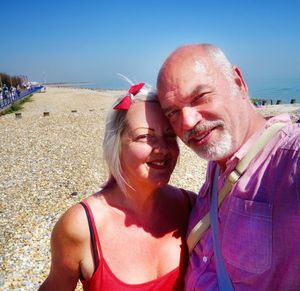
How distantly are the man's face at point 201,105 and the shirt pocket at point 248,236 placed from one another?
449mm

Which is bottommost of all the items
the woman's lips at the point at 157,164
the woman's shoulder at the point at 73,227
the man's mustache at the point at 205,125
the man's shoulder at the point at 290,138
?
the woman's shoulder at the point at 73,227

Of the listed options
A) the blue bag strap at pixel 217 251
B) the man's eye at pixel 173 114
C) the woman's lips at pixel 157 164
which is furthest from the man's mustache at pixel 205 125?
the blue bag strap at pixel 217 251

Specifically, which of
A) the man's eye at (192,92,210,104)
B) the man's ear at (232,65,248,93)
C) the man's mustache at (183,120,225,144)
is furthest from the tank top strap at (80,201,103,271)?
the man's ear at (232,65,248,93)

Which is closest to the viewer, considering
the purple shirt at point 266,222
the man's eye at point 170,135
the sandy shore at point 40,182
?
the purple shirt at point 266,222

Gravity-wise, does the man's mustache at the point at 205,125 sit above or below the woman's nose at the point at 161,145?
above

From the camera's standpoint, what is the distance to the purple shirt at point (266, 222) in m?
1.52

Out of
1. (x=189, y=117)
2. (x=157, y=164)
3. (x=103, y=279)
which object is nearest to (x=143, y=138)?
(x=157, y=164)

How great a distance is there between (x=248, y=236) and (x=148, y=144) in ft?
2.76

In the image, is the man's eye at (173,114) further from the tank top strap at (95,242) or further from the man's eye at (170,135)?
the tank top strap at (95,242)

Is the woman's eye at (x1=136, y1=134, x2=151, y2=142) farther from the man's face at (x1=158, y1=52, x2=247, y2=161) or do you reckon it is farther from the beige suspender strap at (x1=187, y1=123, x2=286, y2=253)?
the beige suspender strap at (x1=187, y1=123, x2=286, y2=253)

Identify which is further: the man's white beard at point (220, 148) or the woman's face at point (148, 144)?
the woman's face at point (148, 144)

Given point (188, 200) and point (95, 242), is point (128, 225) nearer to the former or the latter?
point (95, 242)

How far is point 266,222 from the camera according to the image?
1576 millimetres

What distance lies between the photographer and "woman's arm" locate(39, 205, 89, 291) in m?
2.01
